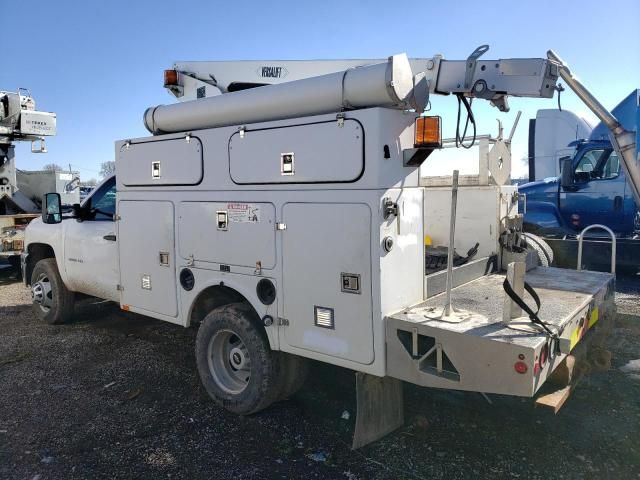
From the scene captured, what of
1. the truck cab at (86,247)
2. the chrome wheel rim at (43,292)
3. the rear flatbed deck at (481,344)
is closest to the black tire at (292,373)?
the rear flatbed deck at (481,344)

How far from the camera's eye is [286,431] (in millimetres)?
3736

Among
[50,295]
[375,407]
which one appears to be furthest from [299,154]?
[50,295]

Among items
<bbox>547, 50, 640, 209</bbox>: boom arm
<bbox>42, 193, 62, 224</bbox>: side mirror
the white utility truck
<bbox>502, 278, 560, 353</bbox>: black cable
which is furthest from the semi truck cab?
<bbox>42, 193, 62, 224</bbox>: side mirror

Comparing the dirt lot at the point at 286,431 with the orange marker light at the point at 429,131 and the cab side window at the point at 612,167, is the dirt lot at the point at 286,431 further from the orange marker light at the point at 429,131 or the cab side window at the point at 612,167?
the cab side window at the point at 612,167

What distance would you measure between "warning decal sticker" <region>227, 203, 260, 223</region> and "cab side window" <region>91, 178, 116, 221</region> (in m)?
2.50

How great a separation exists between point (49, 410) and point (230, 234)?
6.98 ft

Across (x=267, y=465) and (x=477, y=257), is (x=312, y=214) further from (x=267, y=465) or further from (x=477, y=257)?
(x=477, y=257)

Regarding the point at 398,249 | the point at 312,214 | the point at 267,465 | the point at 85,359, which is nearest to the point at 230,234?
the point at 312,214

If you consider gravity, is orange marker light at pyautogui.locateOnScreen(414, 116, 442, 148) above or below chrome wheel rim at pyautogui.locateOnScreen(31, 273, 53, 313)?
above

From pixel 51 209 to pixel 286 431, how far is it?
377cm

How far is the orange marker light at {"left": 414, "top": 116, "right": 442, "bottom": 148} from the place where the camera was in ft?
10.3

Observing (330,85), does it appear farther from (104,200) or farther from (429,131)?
(104,200)

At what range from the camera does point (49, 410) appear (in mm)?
4176

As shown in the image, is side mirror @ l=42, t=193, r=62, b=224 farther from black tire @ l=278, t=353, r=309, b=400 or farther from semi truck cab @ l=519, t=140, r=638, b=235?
semi truck cab @ l=519, t=140, r=638, b=235
